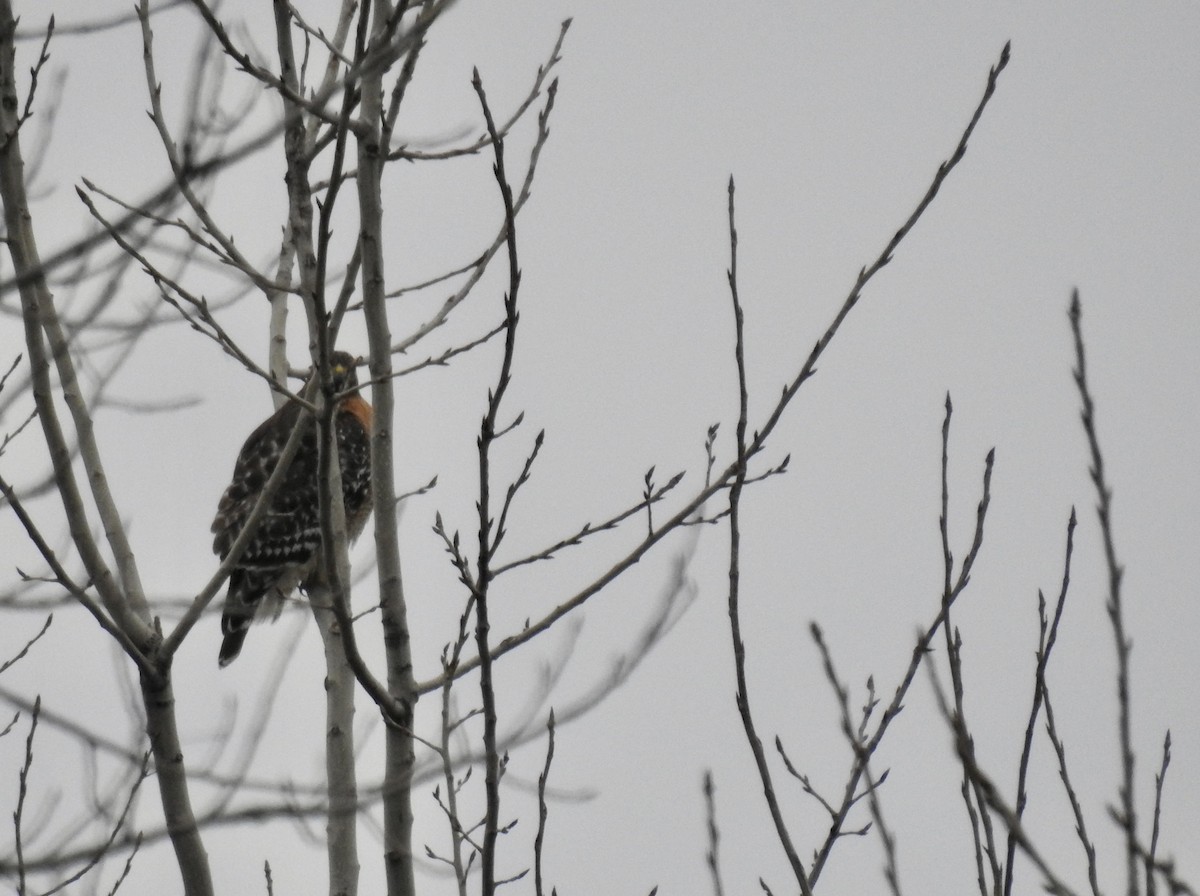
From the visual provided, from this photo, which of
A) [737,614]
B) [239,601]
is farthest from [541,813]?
[239,601]

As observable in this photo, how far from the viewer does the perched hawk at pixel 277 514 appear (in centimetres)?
825

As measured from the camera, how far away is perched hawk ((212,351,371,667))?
325 inches

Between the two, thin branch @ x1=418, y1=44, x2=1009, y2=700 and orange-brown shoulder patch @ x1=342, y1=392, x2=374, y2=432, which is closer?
thin branch @ x1=418, y1=44, x2=1009, y2=700

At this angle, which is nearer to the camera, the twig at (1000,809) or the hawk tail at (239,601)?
the twig at (1000,809)

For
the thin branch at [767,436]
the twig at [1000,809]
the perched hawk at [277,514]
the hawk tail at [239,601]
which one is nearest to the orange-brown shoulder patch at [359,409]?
the perched hawk at [277,514]

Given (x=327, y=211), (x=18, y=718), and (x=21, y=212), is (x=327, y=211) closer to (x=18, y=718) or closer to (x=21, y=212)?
(x=21, y=212)

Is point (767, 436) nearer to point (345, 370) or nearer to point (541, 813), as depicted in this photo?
point (541, 813)

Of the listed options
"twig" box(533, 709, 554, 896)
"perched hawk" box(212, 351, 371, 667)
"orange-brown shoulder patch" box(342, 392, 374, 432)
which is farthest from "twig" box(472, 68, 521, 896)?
"orange-brown shoulder patch" box(342, 392, 374, 432)

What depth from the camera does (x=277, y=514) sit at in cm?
880

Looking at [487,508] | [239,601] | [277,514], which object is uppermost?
[277,514]

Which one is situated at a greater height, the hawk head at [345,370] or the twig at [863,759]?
the hawk head at [345,370]

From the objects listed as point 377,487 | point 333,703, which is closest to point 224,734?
point 333,703

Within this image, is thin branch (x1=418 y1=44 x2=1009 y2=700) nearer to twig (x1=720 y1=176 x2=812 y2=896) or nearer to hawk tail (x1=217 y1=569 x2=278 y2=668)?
twig (x1=720 y1=176 x2=812 y2=896)

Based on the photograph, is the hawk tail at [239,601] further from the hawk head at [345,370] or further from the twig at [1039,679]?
the twig at [1039,679]
